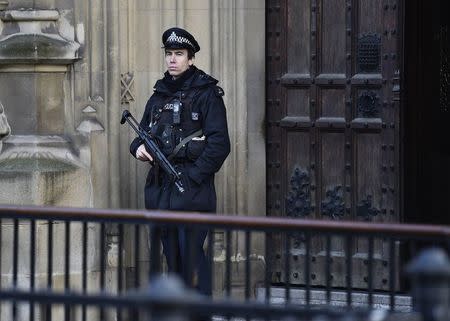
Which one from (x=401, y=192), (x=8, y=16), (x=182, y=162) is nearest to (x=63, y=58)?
(x=8, y=16)

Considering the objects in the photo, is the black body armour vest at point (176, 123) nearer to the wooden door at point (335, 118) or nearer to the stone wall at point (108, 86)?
the stone wall at point (108, 86)

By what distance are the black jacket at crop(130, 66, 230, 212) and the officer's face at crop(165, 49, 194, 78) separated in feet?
0.19

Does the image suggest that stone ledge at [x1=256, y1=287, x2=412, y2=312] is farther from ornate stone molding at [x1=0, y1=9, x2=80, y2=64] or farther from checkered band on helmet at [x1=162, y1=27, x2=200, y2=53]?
ornate stone molding at [x1=0, y1=9, x2=80, y2=64]

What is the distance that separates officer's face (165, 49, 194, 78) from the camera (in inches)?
403

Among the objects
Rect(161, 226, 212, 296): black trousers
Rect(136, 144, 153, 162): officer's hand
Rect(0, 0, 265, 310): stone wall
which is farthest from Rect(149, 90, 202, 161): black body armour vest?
Rect(0, 0, 265, 310): stone wall

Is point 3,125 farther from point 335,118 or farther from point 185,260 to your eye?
point 185,260

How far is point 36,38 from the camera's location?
1108cm

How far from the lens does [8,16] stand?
11094 mm

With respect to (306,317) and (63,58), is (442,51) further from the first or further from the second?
(306,317)

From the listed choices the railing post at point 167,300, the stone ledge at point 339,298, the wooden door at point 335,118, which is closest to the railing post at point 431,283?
the railing post at point 167,300

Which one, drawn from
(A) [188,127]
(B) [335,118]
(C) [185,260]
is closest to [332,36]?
(B) [335,118]

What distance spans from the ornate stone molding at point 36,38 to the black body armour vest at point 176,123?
1.17 meters

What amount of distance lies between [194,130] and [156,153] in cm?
28

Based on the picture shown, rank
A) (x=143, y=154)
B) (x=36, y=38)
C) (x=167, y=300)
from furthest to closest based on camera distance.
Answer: (x=36, y=38), (x=143, y=154), (x=167, y=300)
